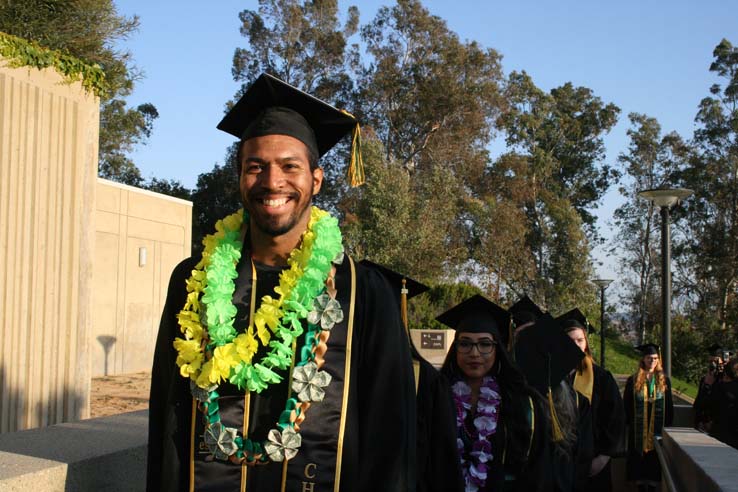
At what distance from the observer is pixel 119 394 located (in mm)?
16281

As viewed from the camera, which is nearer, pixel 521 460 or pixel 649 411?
pixel 521 460

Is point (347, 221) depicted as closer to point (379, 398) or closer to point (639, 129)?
point (639, 129)

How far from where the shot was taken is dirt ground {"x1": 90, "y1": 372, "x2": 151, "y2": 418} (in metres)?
14.0

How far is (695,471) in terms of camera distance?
471 centimetres

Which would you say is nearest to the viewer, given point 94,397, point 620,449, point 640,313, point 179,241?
point 620,449

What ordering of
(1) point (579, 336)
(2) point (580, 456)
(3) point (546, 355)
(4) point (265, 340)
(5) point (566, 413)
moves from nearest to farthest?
(4) point (265, 340)
(5) point (566, 413)
(3) point (546, 355)
(2) point (580, 456)
(1) point (579, 336)

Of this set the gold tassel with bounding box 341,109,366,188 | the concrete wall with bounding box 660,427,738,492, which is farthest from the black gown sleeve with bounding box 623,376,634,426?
the gold tassel with bounding box 341,109,366,188

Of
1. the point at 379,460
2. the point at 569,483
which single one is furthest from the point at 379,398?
the point at 569,483

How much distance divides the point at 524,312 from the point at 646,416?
11.1ft

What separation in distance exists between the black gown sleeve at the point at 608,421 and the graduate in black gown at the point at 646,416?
7.51ft

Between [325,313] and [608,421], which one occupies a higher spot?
[325,313]

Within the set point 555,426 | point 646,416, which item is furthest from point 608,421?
point 646,416

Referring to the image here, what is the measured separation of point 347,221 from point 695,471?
1162 inches

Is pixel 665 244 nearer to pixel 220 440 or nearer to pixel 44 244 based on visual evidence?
pixel 44 244
